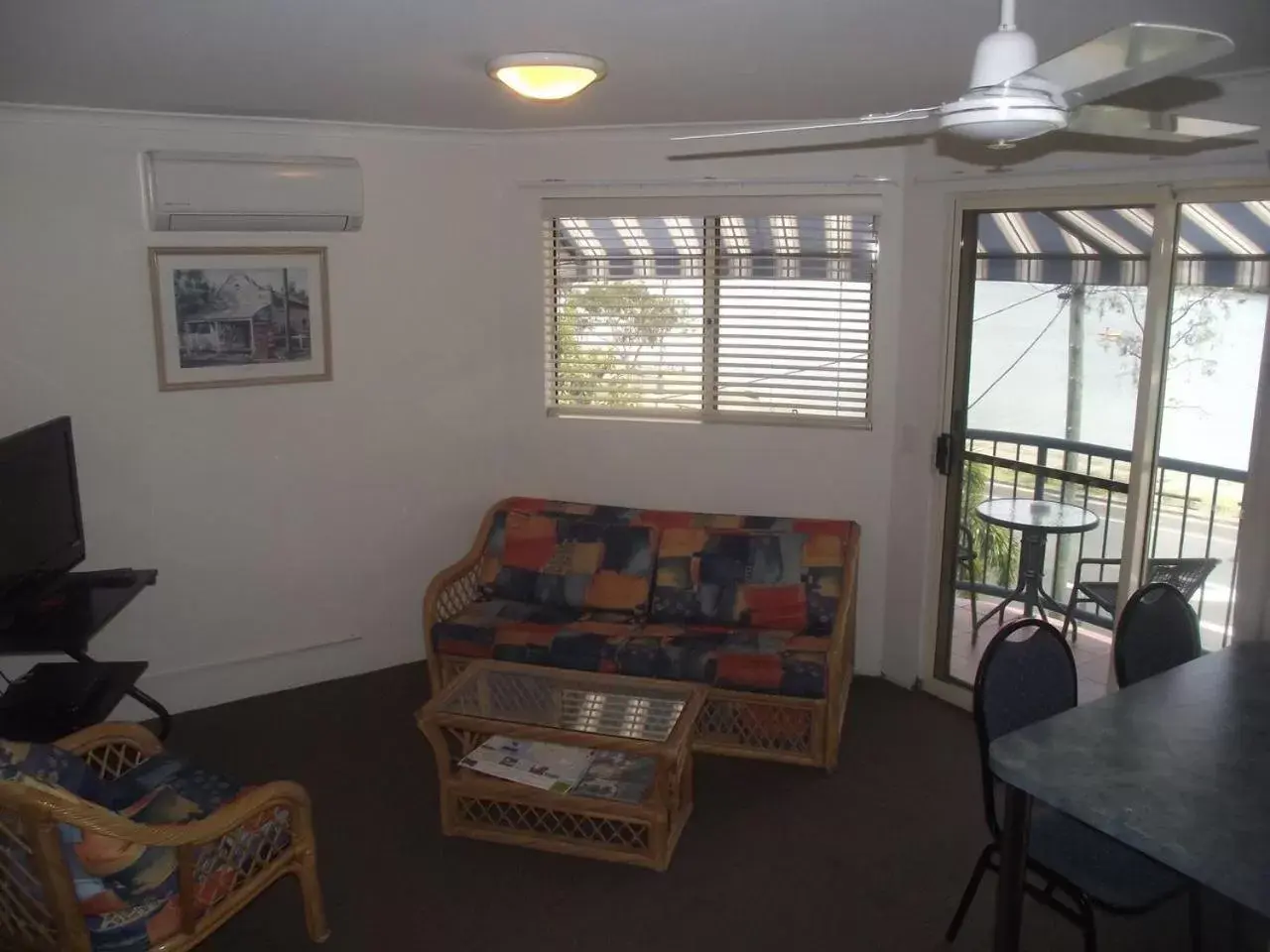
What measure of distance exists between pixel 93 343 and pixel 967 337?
3386 millimetres

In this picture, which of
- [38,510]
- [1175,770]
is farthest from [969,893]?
[38,510]

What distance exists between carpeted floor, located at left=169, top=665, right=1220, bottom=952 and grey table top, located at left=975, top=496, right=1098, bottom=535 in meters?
0.86

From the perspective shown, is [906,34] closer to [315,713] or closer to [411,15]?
[411,15]

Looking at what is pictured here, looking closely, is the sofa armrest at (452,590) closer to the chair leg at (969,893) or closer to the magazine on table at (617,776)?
the magazine on table at (617,776)

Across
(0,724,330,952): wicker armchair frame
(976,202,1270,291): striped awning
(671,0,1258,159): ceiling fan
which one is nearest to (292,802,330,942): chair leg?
(0,724,330,952): wicker armchair frame

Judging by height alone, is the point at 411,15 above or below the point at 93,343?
above

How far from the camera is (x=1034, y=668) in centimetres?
264

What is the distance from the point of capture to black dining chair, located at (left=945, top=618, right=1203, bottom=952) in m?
2.31

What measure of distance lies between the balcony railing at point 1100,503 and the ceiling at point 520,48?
1419mm

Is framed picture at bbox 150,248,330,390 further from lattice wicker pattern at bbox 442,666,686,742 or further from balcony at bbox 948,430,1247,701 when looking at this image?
balcony at bbox 948,430,1247,701

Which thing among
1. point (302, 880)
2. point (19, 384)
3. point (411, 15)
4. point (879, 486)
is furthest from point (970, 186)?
point (19, 384)

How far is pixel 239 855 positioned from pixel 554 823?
1.06 metres

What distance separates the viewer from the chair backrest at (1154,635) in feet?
9.59

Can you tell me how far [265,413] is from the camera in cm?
420
